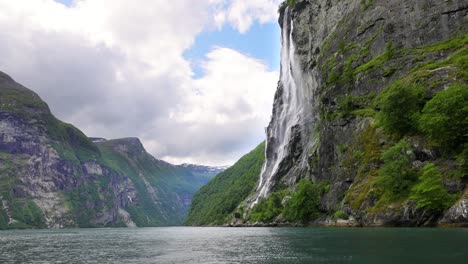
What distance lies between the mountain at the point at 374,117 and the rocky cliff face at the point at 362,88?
243 millimetres

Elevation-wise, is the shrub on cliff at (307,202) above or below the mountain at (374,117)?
below

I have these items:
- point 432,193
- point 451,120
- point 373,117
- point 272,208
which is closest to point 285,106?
point 272,208

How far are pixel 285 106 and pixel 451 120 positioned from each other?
88311 mm

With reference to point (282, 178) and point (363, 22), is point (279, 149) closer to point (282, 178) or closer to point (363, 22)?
point (282, 178)

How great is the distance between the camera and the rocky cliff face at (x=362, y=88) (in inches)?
2411

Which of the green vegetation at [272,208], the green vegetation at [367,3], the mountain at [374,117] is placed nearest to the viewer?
the mountain at [374,117]

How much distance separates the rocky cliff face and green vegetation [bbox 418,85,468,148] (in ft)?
3.87

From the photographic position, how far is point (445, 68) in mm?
69750

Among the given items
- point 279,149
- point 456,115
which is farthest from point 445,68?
point 279,149

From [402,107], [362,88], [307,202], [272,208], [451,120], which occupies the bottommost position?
[272,208]

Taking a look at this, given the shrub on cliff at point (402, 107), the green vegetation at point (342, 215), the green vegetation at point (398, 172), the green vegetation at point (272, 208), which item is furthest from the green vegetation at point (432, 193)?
the green vegetation at point (272, 208)

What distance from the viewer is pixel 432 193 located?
5141 cm

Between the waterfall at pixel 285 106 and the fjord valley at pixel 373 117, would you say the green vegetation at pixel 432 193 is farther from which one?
the waterfall at pixel 285 106

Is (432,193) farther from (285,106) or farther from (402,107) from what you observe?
(285,106)
